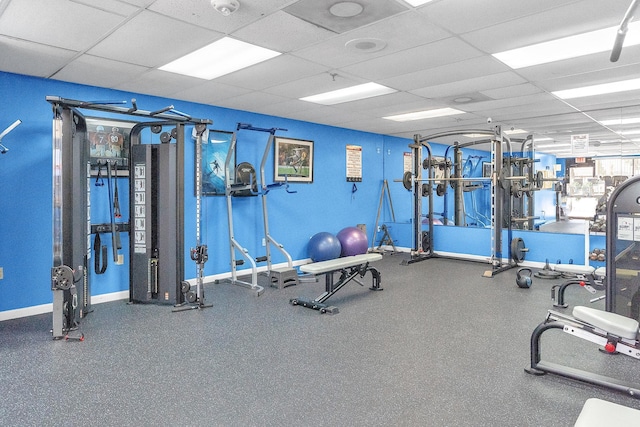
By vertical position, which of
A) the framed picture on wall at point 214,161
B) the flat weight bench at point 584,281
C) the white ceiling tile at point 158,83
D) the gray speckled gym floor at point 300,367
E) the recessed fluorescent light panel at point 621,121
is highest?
the recessed fluorescent light panel at point 621,121

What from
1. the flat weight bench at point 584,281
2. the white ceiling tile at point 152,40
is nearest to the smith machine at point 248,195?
the white ceiling tile at point 152,40

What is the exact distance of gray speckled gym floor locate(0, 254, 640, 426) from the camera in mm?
2182

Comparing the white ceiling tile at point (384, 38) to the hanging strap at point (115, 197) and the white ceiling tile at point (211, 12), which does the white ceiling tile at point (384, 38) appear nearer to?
the white ceiling tile at point (211, 12)

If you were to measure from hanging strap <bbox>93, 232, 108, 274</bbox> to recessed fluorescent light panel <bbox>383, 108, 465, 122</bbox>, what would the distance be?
4288 mm

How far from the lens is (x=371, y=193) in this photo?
786 cm

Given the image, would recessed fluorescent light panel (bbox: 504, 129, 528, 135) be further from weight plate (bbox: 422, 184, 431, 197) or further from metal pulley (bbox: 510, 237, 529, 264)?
metal pulley (bbox: 510, 237, 529, 264)

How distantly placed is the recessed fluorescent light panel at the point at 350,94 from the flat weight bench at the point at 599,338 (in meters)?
2.94

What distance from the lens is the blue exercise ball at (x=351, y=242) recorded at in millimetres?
6191

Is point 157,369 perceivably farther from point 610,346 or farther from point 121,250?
point 610,346

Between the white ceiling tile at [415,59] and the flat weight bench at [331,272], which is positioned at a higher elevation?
the white ceiling tile at [415,59]

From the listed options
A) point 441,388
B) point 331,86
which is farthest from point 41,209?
point 441,388

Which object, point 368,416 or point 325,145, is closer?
point 368,416

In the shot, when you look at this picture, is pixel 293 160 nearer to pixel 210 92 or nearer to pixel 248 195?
pixel 248 195

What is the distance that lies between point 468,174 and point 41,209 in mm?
8836
